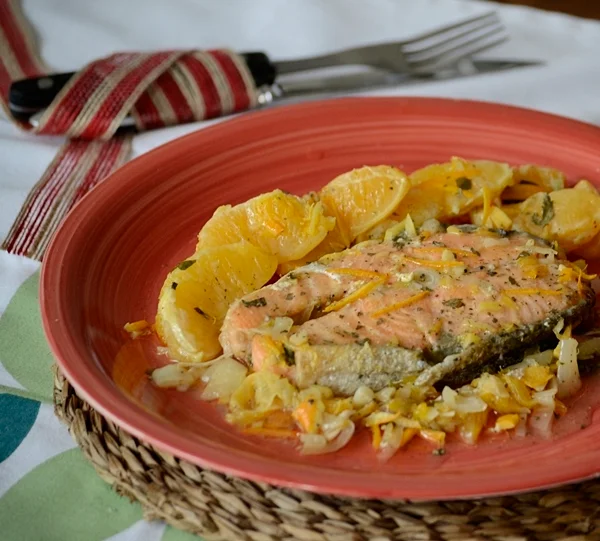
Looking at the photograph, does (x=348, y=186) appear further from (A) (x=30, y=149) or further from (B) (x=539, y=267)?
(A) (x=30, y=149)

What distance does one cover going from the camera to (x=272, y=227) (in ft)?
9.64

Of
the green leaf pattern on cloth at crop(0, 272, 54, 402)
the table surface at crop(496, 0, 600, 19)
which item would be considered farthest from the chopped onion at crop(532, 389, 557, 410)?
the table surface at crop(496, 0, 600, 19)

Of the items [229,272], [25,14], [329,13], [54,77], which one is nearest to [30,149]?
[54,77]

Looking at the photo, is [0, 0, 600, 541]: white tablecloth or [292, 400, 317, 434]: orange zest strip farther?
[0, 0, 600, 541]: white tablecloth

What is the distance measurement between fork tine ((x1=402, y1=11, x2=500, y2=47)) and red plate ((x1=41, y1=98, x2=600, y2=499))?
2.96ft

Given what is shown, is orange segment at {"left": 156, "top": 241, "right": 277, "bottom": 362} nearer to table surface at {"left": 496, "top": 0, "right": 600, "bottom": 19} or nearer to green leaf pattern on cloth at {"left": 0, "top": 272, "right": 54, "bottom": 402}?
green leaf pattern on cloth at {"left": 0, "top": 272, "right": 54, "bottom": 402}

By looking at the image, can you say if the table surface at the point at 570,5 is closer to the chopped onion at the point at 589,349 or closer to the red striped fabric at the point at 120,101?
the red striped fabric at the point at 120,101

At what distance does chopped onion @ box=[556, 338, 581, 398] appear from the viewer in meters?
2.51

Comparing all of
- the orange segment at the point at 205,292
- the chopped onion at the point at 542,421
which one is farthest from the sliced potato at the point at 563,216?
the orange segment at the point at 205,292

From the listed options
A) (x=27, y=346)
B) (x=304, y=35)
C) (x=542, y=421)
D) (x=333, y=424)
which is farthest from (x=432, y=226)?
Result: (x=304, y=35)

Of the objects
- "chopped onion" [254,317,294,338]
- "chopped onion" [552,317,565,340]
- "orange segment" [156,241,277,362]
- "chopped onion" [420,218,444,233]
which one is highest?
"orange segment" [156,241,277,362]

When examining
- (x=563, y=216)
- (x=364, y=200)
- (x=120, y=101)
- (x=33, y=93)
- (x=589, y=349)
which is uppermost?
(x=33, y=93)

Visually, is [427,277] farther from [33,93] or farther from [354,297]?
[33,93]

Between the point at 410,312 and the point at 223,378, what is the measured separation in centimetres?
58
